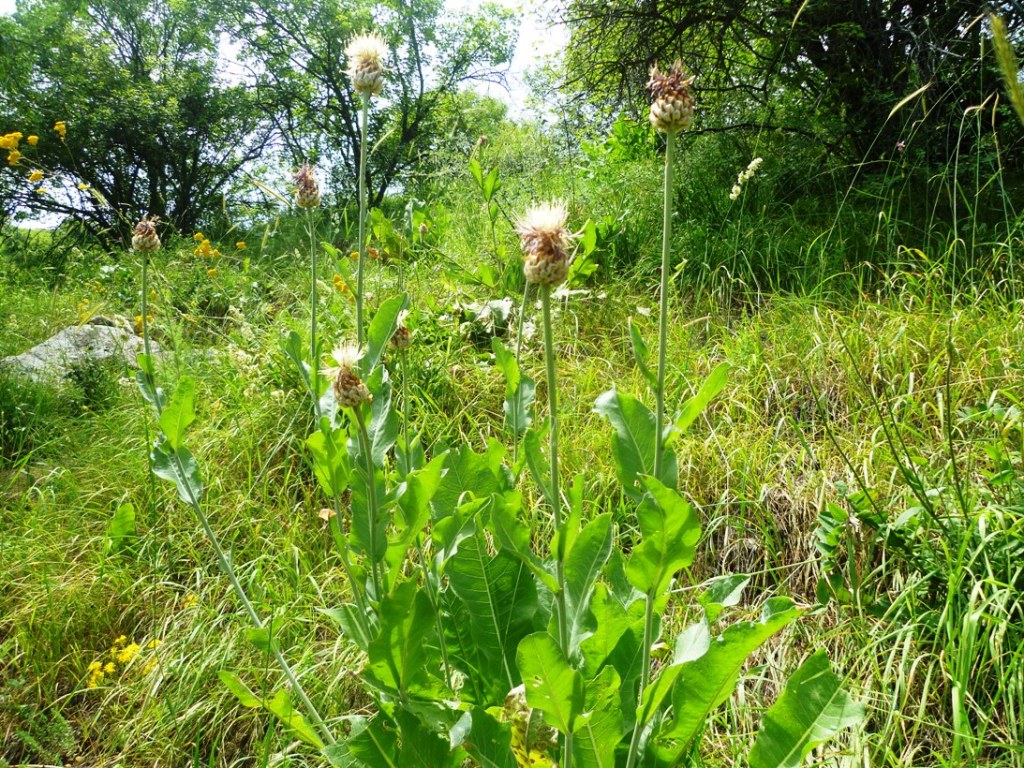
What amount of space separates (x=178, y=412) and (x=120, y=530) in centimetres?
55

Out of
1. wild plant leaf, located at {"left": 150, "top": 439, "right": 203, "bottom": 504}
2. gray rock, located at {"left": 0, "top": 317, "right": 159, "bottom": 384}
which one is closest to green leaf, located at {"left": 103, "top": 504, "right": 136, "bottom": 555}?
wild plant leaf, located at {"left": 150, "top": 439, "right": 203, "bottom": 504}

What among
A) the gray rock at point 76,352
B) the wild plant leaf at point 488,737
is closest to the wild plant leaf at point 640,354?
the wild plant leaf at point 488,737

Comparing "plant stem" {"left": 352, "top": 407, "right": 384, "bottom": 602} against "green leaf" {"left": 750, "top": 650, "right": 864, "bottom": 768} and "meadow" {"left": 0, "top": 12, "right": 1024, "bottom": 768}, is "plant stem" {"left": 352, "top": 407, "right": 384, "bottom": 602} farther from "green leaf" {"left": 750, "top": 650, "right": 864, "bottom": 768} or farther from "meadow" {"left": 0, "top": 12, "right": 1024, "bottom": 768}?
"green leaf" {"left": 750, "top": 650, "right": 864, "bottom": 768}

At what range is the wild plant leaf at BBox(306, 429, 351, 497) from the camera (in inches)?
37.5

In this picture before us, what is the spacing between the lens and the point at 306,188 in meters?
1.34

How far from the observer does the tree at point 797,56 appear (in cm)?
343

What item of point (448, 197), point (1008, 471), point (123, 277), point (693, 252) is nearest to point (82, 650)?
point (1008, 471)

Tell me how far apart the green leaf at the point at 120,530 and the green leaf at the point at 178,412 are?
424 mm

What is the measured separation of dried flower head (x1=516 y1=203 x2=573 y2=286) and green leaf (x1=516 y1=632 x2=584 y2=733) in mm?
414

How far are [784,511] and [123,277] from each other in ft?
15.9

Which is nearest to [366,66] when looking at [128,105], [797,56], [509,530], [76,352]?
[509,530]

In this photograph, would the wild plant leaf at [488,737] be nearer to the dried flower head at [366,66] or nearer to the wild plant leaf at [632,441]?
the wild plant leaf at [632,441]

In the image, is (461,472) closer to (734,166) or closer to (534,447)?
(534,447)

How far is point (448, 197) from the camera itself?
5.30 m
